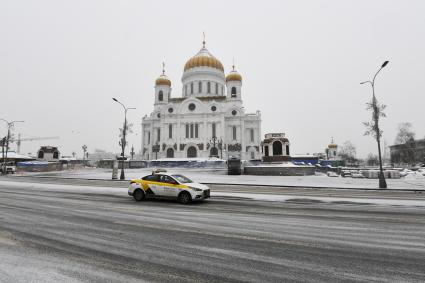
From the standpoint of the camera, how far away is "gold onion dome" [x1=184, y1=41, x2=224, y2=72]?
6888cm

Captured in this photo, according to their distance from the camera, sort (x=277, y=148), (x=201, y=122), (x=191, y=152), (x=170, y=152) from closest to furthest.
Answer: (x=277, y=148) < (x=191, y=152) < (x=170, y=152) < (x=201, y=122)

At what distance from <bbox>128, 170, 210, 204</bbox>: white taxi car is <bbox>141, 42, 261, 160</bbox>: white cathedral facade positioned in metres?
45.1

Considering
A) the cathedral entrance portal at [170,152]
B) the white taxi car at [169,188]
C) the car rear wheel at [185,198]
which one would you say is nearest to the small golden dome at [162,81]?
the cathedral entrance portal at [170,152]

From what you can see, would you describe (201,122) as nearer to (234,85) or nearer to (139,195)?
(234,85)

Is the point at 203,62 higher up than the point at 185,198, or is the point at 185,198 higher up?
the point at 203,62

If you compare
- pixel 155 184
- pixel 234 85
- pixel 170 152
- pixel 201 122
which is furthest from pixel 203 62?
pixel 155 184

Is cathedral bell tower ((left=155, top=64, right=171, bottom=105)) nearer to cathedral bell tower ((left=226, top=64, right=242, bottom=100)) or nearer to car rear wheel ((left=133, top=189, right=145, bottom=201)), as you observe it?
cathedral bell tower ((left=226, top=64, right=242, bottom=100))

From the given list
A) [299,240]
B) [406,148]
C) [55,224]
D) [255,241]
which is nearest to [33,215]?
[55,224]

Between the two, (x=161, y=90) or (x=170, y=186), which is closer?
(x=170, y=186)

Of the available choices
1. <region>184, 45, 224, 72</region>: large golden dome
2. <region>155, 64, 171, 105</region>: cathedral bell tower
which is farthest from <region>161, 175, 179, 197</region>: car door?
<region>184, 45, 224, 72</region>: large golden dome

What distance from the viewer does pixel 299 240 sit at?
5.14 meters

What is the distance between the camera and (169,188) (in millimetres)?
11023

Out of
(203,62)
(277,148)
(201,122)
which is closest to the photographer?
(277,148)

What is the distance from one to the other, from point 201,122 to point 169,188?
167 ft
